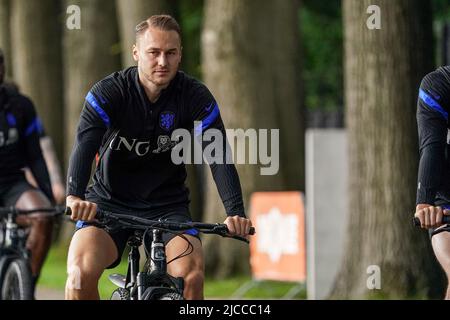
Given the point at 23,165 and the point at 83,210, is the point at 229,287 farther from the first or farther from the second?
the point at 83,210

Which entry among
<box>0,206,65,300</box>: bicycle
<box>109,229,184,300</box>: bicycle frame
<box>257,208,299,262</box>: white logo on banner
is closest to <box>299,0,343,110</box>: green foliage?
<box>257,208,299,262</box>: white logo on banner

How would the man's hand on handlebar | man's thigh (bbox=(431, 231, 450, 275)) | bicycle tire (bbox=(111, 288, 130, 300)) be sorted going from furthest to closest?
man's thigh (bbox=(431, 231, 450, 275)) < bicycle tire (bbox=(111, 288, 130, 300)) < the man's hand on handlebar

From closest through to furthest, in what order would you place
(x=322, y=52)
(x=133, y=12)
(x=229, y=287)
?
(x=229, y=287), (x=133, y=12), (x=322, y=52)

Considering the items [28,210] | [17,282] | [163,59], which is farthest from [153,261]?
[17,282]

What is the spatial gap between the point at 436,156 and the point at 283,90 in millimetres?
10869

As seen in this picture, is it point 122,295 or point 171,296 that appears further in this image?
point 122,295

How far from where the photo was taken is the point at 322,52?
131ft

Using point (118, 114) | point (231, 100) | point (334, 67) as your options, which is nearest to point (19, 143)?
point (118, 114)

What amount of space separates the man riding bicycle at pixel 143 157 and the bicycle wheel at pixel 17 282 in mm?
3051

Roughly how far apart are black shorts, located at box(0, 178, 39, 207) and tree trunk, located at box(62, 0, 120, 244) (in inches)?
408

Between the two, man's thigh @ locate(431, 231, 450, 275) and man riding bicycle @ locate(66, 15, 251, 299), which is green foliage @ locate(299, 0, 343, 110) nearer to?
man riding bicycle @ locate(66, 15, 251, 299)

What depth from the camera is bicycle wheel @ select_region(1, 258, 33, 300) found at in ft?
35.7

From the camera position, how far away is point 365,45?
12.8 meters
